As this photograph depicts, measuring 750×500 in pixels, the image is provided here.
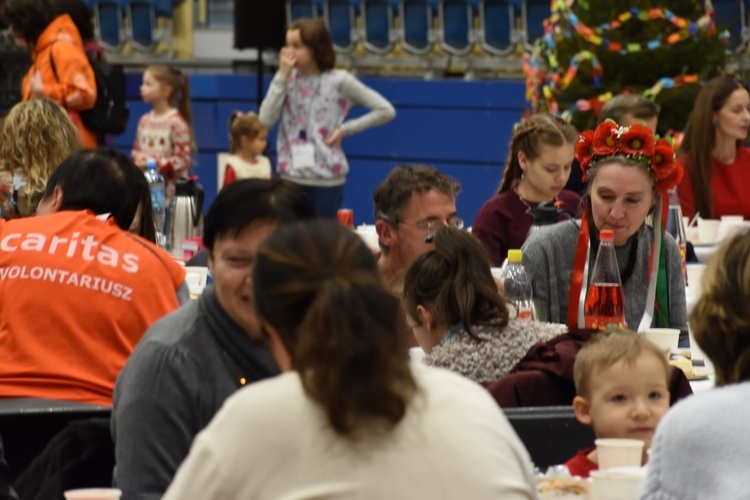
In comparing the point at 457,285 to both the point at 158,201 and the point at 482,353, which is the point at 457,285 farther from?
the point at 158,201

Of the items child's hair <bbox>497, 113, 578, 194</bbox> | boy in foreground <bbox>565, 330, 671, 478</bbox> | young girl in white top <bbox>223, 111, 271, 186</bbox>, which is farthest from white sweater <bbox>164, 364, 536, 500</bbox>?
young girl in white top <bbox>223, 111, 271, 186</bbox>

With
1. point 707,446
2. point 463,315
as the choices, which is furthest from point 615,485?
point 463,315

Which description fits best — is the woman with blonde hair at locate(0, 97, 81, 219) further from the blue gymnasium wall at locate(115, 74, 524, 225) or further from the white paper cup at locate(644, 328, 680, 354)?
the blue gymnasium wall at locate(115, 74, 524, 225)

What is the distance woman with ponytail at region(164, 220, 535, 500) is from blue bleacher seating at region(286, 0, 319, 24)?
10.8 m

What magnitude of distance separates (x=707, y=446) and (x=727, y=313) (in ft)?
0.61

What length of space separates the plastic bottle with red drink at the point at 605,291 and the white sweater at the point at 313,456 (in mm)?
1981

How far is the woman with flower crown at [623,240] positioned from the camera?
150 inches

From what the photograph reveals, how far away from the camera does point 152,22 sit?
12.9 m

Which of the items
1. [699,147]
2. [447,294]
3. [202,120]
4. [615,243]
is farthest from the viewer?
[202,120]

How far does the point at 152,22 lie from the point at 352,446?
1163 cm

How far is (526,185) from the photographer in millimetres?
5184

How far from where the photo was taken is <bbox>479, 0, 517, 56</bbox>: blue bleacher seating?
454 inches

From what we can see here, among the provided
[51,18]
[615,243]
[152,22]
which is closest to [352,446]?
[615,243]

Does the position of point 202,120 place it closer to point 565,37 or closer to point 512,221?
point 565,37
